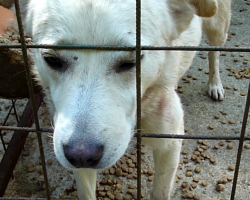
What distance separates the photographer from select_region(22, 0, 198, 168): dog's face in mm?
1603

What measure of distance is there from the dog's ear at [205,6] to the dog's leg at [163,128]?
0.52m

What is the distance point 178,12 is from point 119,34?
2.07 ft

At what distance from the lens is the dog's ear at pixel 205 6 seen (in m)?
2.05

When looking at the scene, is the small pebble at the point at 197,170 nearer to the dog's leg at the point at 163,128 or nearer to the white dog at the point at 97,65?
the dog's leg at the point at 163,128

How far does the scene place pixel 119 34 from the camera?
1.73m

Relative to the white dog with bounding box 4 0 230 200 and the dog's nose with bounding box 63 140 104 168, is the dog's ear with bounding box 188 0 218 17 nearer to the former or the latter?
the white dog with bounding box 4 0 230 200

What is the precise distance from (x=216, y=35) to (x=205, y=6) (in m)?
1.80

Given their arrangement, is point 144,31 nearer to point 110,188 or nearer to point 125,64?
point 125,64

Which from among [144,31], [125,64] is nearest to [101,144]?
[125,64]

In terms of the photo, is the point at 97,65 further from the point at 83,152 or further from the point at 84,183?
the point at 84,183

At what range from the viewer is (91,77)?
5.63 ft

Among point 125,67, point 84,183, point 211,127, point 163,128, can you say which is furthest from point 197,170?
point 125,67

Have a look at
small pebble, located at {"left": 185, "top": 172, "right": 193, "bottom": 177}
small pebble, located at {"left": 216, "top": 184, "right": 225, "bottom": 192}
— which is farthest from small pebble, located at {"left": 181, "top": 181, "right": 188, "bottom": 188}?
small pebble, located at {"left": 216, "top": 184, "right": 225, "bottom": 192}

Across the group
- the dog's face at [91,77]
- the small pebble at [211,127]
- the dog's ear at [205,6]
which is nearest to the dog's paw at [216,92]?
the small pebble at [211,127]
